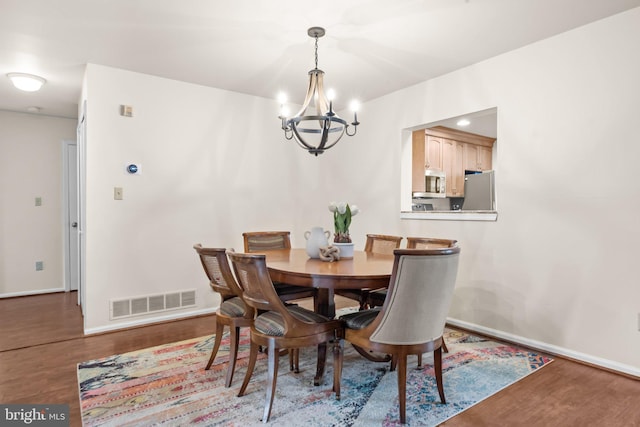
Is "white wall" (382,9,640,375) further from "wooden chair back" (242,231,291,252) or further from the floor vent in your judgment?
the floor vent

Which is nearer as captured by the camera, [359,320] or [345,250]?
[359,320]

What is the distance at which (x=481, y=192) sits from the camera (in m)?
4.39

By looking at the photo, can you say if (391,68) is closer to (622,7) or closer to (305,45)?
(305,45)

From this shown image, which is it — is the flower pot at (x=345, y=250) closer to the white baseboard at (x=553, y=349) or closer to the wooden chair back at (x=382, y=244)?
the wooden chair back at (x=382, y=244)

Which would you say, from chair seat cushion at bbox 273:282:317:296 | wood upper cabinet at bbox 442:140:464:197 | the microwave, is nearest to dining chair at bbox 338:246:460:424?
chair seat cushion at bbox 273:282:317:296

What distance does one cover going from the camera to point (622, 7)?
241cm

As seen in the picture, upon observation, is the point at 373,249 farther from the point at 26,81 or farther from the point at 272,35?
the point at 26,81

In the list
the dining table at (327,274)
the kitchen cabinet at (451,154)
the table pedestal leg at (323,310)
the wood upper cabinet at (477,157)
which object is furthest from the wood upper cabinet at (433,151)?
the table pedestal leg at (323,310)

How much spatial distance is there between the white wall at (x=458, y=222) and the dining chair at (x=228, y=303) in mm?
1611

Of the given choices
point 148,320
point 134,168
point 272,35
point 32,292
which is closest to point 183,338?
point 148,320

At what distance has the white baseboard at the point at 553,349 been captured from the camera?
2.46 m

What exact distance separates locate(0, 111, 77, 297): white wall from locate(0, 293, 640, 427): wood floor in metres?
1.51

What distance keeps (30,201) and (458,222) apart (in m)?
5.38

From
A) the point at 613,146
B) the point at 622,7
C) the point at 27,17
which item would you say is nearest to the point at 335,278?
the point at 613,146
